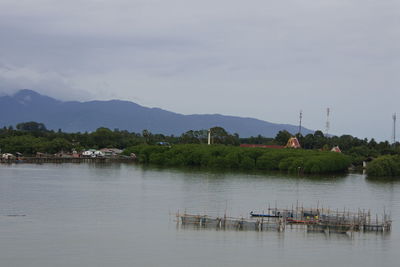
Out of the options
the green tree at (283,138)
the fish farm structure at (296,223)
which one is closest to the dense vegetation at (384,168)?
the fish farm structure at (296,223)

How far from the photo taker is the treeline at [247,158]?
60.7 m

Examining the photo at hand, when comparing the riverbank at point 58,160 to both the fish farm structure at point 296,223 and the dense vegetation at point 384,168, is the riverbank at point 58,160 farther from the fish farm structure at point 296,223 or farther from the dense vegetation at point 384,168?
the fish farm structure at point 296,223

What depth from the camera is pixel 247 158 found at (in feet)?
214

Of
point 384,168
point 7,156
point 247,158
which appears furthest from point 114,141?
point 384,168

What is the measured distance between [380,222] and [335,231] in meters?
2.51

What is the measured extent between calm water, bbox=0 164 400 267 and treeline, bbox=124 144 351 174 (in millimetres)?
12152

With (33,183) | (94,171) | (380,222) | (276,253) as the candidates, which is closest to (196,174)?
(94,171)

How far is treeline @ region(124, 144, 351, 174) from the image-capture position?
2388 inches

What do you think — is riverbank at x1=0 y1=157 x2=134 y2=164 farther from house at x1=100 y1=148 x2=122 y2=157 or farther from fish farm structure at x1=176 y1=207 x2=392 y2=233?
fish farm structure at x1=176 y1=207 x2=392 y2=233

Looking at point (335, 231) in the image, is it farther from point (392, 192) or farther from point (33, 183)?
point (33, 183)

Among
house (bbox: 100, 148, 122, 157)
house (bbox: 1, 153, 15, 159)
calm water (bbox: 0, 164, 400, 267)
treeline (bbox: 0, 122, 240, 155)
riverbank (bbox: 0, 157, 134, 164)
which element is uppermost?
treeline (bbox: 0, 122, 240, 155)

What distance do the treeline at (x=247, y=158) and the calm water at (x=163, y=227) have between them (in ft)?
39.9

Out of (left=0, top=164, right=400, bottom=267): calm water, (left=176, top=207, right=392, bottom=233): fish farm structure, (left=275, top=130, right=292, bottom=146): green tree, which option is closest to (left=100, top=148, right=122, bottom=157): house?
(left=275, top=130, right=292, bottom=146): green tree

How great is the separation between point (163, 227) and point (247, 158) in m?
37.6
